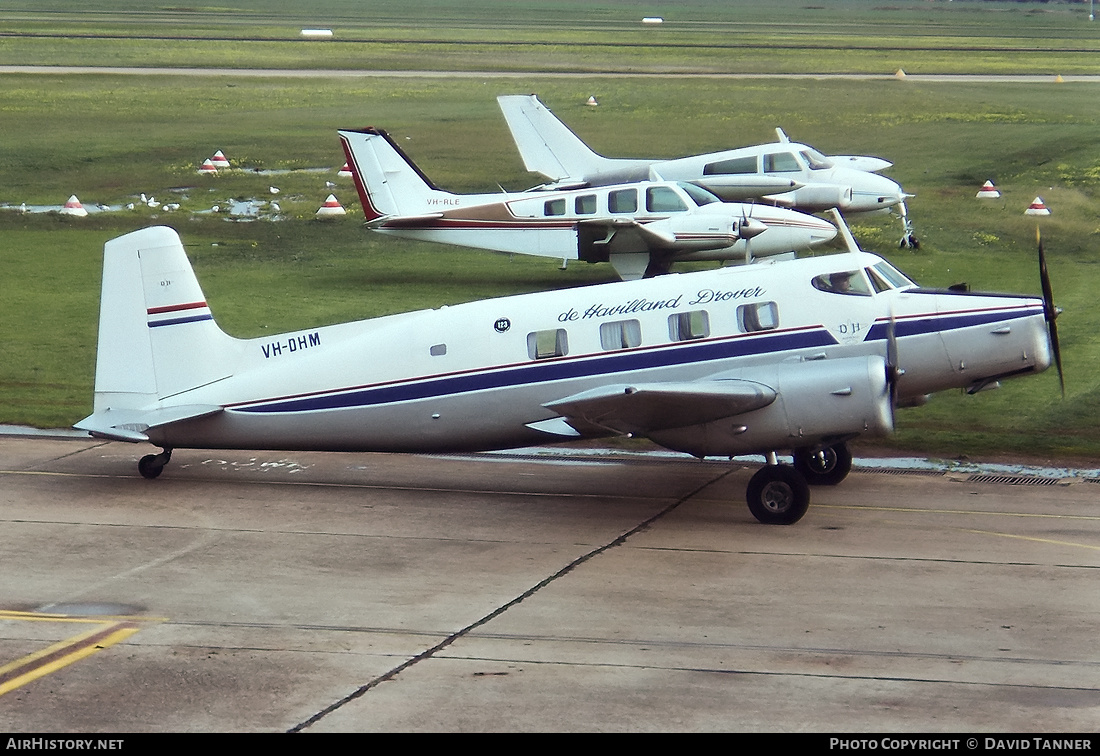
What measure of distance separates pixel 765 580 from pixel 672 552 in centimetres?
143

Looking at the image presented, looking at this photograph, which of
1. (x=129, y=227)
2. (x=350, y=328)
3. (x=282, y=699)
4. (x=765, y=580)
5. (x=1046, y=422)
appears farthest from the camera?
(x=129, y=227)

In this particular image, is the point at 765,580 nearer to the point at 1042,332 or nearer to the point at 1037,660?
the point at 1037,660

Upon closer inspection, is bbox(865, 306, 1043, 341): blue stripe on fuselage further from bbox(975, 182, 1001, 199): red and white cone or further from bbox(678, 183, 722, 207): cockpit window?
bbox(975, 182, 1001, 199): red and white cone

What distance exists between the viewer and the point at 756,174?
36.4 m

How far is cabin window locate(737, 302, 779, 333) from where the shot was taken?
719 inches

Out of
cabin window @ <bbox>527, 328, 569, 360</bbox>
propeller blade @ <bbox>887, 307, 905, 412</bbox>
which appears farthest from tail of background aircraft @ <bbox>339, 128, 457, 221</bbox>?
propeller blade @ <bbox>887, 307, 905, 412</bbox>

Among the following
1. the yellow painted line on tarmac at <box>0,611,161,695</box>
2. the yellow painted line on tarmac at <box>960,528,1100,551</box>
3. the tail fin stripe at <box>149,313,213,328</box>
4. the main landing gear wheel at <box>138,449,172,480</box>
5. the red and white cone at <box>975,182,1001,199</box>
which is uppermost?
the red and white cone at <box>975,182,1001,199</box>

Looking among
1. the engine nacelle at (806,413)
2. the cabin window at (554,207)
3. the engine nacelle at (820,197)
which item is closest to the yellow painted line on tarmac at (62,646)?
the engine nacelle at (806,413)

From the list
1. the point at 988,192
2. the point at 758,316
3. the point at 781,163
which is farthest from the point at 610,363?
the point at 988,192

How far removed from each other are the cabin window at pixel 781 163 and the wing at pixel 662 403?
63.7 ft

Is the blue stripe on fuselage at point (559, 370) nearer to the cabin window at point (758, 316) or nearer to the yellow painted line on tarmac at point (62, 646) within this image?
the cabin window at point (758, 316)

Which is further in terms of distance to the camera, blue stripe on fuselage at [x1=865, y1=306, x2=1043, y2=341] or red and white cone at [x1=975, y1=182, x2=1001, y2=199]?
red and white cone at [x1=975, y1=182, x2=1001, y2=199]
